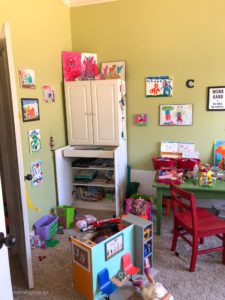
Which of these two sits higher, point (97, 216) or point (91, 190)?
point (91, 190)

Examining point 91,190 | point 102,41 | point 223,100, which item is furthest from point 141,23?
point 91,190

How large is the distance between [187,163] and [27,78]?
6.55ft

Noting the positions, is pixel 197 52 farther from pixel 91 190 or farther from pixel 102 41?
pixel 91 190

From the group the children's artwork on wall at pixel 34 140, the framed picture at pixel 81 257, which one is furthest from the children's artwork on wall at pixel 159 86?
the framed picture at pixel 81 257

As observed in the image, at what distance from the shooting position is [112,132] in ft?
10.1

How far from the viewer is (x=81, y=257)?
181 cm

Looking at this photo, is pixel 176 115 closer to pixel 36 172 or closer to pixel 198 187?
pixel 198 187

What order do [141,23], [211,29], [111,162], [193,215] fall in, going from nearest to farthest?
1. [193,215]
2. [211,29]
3. [141,23]
4. [111,162]

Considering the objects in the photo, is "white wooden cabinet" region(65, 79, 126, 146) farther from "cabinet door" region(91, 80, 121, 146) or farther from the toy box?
the toy box

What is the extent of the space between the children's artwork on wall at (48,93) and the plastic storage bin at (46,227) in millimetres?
1325

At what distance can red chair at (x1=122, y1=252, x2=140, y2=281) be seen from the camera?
1956 millimetres

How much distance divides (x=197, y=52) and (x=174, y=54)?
0.27m

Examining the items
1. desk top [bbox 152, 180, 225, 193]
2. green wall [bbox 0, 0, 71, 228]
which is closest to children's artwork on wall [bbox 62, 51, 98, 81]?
green wall [bbox 0, 0, 71, 228]

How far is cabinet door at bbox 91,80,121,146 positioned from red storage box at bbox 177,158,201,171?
0.80 m
